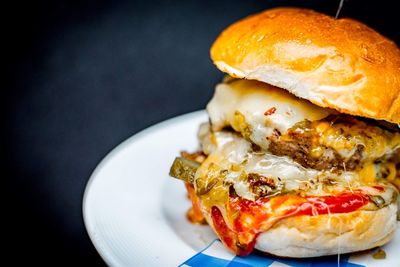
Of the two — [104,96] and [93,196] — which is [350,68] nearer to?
[93,196]

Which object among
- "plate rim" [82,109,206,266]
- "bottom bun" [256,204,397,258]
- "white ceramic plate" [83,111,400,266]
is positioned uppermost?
"bottom bun" [256,204,397,258]

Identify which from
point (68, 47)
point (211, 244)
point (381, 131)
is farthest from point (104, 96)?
point (381, 131)

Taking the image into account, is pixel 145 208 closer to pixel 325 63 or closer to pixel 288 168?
pixel 288 168

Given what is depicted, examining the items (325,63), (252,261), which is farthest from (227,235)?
(325,63)

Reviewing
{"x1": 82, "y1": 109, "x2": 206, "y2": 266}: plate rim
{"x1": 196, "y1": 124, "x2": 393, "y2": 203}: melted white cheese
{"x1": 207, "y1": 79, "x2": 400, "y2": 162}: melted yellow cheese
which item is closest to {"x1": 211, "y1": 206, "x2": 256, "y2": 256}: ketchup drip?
{"x1": 196, "y1": 124, "x2": 393, "y2": 203}: melted white cheese

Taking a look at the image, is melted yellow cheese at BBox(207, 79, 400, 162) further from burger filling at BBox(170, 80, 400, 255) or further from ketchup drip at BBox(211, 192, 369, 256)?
ketchup drip at BBox(211, 192, 369, 256)

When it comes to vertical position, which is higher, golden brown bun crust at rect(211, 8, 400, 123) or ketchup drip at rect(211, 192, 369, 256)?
golden brown bun crust at rect(211, 8, 400, 123)
